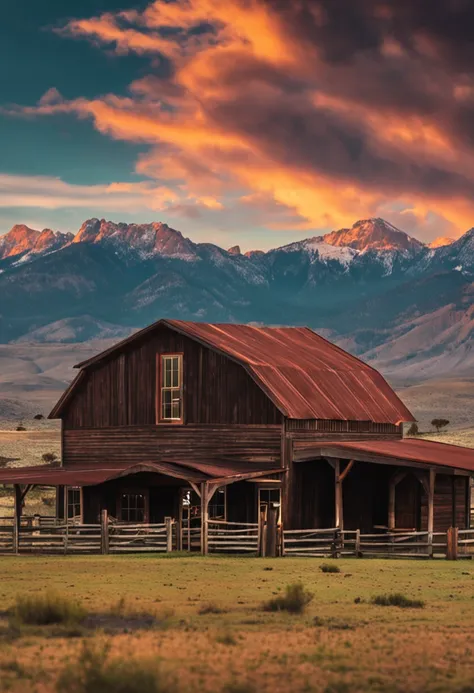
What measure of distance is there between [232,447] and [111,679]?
1033 inches

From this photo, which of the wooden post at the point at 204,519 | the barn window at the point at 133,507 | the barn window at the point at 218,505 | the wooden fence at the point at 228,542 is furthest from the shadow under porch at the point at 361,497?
the barn window at the point at 133,507

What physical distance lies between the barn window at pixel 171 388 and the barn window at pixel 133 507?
273 cm

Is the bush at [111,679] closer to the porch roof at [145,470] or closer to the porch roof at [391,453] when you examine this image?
the porch roof at [145,470]

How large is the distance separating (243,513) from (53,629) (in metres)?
20.4

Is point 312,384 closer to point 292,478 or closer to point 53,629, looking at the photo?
point 292,478

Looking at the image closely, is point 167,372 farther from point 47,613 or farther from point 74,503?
point 47,613

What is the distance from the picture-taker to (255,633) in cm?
1739

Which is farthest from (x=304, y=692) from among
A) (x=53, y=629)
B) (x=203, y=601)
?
(x=203, y=601)

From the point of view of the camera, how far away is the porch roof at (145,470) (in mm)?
34500

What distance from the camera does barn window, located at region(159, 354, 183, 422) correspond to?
39.8 meters

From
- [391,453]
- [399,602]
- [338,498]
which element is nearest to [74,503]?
[338,498]

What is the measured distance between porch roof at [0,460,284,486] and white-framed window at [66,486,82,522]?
2.20 feet

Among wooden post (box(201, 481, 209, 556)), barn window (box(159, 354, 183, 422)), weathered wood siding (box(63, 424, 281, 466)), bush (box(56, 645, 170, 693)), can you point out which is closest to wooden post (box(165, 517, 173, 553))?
wooden post (box(201, 481, 209, 556))

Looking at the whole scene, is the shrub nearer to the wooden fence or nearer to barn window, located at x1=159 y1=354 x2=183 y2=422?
the wooden fence
